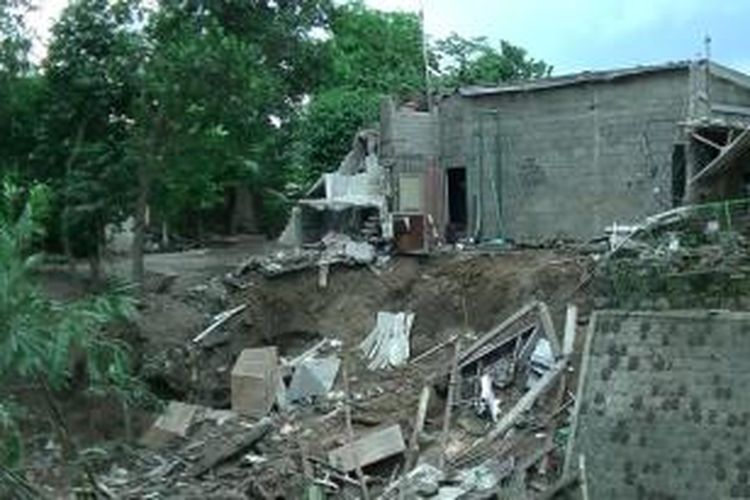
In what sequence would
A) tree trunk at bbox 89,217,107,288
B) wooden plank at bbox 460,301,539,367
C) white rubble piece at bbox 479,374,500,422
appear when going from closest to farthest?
white rubble piece at bbox 479,374,500,422, wooden plank at bbox 460,301,539,367, tree trunk at bbox 89,217,107,288

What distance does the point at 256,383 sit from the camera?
759 inches

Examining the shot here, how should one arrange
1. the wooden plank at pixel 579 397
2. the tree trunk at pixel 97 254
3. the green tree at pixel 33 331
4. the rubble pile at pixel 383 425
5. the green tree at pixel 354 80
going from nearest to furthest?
the green tree at pixel 33 331 → the wooden plank at pixel 579 397 → the rubble pile at pixel 383 425 → the tree trunk at pixel 97 254 → the green tree at pixel 354 80

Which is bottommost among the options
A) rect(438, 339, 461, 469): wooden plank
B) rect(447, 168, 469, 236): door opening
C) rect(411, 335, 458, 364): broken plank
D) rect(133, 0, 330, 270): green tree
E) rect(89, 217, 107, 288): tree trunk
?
rect(438, 339, 461, 469): wooden plank

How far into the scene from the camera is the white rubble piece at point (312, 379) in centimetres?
1909

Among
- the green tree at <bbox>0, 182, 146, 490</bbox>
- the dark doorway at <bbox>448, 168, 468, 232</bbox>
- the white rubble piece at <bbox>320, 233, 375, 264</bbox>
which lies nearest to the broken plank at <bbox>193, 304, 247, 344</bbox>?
the white rubble piece at <bbox>320, 233, 375, 264</bbox>

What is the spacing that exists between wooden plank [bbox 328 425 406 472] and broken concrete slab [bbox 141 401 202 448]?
2.94 m

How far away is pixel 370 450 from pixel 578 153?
8.26m

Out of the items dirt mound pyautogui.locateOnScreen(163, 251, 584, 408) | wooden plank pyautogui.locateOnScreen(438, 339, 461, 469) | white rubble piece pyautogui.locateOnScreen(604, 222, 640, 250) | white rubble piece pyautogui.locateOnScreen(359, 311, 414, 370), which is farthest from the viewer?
white rubble piece pyautogui.locateOnScreen(359, 311, 414, 370)

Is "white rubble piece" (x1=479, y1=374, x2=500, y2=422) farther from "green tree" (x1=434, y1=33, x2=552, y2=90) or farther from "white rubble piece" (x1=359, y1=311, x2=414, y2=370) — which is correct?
"green tree" (x1=434, y1=33, x2=552, y2=90)

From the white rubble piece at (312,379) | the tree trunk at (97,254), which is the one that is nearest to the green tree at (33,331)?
the white rubble piece at (312,379)

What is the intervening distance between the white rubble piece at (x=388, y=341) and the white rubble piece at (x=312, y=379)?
23.3 inches

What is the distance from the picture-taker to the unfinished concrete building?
20719 mm

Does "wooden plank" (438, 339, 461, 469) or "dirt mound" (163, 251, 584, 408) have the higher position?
"dirt mound" (163, 251, 584, 408)

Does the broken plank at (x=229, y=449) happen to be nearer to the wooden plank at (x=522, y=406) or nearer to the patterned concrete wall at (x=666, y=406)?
the wooden plank at (x=522, y=406)
